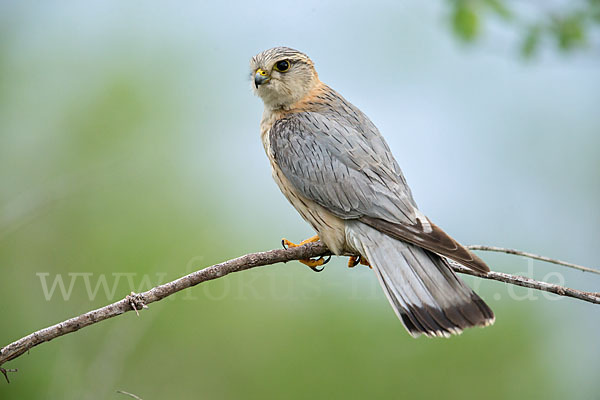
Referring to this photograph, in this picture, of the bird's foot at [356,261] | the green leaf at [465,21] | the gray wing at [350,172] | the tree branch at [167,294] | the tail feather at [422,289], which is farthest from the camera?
the green leaf at [465,21]

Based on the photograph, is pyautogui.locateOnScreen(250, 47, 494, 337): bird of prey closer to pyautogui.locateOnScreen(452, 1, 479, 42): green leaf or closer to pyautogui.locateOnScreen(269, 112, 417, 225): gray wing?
pyautogui.locateOnScreen(269, 112, 417, 225): gray wing

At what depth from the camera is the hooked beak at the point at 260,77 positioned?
303 centimetres

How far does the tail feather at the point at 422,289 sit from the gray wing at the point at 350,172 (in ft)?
0.26

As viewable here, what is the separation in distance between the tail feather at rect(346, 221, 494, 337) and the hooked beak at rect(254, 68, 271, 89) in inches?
39.4

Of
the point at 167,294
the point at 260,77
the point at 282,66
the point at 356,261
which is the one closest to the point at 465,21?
the point at 282,66

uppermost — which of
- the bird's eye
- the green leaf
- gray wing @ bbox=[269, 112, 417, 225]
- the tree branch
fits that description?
the bird's eye

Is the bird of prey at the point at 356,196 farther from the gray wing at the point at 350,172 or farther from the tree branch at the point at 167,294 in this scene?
the tree branch at the point at 167,294

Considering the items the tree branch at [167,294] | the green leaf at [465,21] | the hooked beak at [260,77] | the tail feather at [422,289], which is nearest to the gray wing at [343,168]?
the tail feather at [422,289]

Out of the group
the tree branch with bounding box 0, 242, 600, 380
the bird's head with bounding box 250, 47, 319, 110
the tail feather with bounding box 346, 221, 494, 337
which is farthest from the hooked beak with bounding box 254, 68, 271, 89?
the tree branch with bounding box 0, 242, 600, 380

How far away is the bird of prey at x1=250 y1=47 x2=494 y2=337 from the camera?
2.28 m

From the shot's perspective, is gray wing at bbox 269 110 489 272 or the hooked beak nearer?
gray wing at bbox 269 110 489 272

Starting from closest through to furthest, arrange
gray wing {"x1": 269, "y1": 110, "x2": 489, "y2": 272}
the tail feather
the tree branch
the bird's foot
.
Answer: the tree branch → the tail feather → gray wing {"x1": 269, "y1": 110, "x2": 489, "y2": 272} → the bird's foot

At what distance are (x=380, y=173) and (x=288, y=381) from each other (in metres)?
1.89

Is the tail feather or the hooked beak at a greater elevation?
the hooked beak
